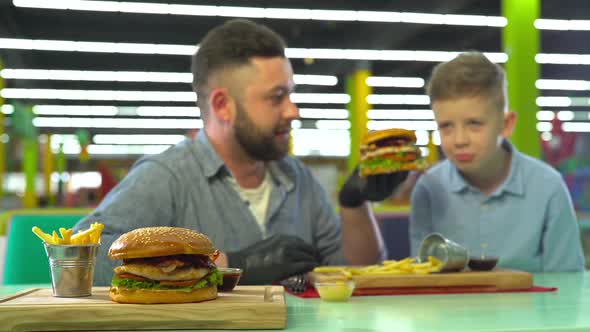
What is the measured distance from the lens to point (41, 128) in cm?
2739

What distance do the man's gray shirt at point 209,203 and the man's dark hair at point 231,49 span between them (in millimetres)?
245

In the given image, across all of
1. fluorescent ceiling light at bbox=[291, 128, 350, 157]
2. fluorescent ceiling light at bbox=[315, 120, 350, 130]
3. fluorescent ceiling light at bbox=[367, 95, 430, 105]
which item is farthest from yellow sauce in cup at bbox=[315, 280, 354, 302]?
fluorescent ceiling light at bbox=[291, 128, 350, 157]

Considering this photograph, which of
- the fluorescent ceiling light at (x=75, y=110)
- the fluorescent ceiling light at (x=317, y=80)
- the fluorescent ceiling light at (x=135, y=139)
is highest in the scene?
the fluorescent ceiling light at (x=317, y=80)

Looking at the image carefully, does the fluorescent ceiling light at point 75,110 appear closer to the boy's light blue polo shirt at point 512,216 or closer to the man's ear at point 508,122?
the boy's light blue polo shirt at point 512,216

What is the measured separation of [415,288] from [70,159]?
3330 centimetres

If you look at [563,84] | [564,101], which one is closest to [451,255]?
[563,84]

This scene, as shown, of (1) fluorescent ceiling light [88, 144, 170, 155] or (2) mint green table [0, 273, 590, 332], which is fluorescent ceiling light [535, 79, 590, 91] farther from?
(1) fluorescent ceiling light [88, 144, 170, 155]

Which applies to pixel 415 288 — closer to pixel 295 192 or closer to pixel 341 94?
pixel 295 192

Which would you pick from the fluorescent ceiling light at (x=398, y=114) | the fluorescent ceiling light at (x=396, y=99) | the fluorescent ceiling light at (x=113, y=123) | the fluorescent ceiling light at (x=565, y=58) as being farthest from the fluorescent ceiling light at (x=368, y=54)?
the fluorescent ceiling light at (x=113, y=123)

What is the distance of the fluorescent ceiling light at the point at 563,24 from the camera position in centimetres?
1182

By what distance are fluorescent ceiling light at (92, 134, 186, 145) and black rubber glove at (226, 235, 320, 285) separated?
27112 mm

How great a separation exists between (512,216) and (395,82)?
16.5 metres

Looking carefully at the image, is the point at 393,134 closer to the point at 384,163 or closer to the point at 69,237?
the point at 384,163

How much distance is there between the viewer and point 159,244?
1.23 meters
